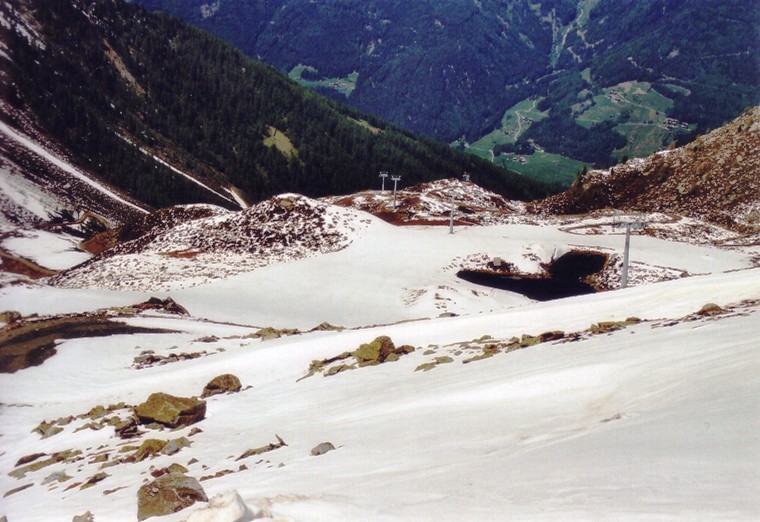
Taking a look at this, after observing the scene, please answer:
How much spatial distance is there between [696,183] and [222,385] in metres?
61.5

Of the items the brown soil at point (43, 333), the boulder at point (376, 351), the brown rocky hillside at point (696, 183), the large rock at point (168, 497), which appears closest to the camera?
the large rock at point (168, 497)

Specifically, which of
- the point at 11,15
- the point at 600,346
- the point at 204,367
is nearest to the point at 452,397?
the point at 600,346

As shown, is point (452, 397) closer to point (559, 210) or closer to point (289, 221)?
point (289, 221)

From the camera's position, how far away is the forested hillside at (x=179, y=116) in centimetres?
10200

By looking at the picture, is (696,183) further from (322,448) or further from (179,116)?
(179,116)

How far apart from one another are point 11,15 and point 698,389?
143m

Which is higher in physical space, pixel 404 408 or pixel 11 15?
pixel 11 15

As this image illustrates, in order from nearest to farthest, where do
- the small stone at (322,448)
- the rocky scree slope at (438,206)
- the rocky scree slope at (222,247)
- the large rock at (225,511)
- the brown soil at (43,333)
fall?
the large rock at (225,511) → the small stone at (322,448) → the brown soil at (43,333) → the rocky scree slope at (222,247) → the rocky scree slope at (438,206)

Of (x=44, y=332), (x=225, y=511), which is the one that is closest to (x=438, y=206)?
(x=44, y=332)

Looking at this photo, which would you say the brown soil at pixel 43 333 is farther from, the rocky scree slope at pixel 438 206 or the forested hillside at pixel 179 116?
the forested hillside at pixel 179 116

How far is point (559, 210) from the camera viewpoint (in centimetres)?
6938

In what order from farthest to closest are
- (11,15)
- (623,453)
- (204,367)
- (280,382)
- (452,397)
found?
(11,15), (204,367), (280,382), (452,397), (623,453)

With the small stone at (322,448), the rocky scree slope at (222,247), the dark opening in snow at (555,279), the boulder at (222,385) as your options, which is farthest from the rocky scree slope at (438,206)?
the small stone at (322,448)

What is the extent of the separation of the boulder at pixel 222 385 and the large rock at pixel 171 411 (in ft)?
5.70
